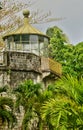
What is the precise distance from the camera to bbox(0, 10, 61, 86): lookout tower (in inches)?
974

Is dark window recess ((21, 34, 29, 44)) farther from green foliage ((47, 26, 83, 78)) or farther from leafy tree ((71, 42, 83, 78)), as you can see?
leafy tree ((71, 42, 83, 78))

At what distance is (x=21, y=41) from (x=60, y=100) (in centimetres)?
1330

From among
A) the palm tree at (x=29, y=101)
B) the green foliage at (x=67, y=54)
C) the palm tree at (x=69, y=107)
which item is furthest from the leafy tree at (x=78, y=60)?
the palm tree at (x=69, y=107)

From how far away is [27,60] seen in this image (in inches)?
1012

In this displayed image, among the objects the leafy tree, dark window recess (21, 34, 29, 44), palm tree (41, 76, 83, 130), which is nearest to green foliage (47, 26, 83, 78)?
the leafy tree

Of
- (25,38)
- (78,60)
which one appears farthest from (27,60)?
(78,60)

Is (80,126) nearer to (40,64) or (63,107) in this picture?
(63,107)

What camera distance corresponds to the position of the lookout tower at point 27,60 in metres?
24.7

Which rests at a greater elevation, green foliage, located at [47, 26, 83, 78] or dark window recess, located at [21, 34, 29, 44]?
dark window recess, located at [21, 34, 29, 44]

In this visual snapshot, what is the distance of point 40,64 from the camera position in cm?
2661

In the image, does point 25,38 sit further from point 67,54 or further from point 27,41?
point 67,54

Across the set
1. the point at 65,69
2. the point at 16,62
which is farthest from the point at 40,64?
the point at 65,69

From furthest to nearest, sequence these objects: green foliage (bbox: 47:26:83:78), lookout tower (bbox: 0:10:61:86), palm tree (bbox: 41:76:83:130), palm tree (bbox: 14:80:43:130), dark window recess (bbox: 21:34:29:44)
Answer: green foliage (bbox: 47:26:83:78), dark window recess (bbox: 21:34:29:44), lookout tower (bbox: 0:10:61:86), palm tree (bbox: 14:80:43:130), palm tree (bbox: 41:76:83:130)

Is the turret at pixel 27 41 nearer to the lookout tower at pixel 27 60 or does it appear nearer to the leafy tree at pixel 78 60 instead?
the lookout tower at pixel 27 60
